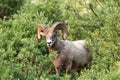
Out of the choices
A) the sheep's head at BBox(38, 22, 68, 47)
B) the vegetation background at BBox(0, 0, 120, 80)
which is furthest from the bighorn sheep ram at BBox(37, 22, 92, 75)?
the vegetation background at BBox(0, 0, 120, 80)

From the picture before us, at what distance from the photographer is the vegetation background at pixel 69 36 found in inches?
416

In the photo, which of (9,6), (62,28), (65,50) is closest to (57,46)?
(65,50)

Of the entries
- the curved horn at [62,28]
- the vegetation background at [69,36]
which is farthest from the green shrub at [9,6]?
the curved horn at [62,28]

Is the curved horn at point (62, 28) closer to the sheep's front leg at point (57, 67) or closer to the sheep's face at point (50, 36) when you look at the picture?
the sheep's face at point (50, 36)

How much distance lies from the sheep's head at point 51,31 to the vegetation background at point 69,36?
0.25 m

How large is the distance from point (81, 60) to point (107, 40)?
123 inches

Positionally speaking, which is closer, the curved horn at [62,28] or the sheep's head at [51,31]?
the sheep's head at [51,31]

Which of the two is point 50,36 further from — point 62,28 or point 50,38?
point 62,28

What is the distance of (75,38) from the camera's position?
1598 cm

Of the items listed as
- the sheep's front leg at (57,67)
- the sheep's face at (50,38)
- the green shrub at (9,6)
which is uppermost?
the sheep's face at (50,38)

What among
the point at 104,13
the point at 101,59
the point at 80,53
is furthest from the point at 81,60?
the point at 101,59

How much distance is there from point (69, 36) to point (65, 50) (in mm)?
1903

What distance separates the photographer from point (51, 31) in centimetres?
1415

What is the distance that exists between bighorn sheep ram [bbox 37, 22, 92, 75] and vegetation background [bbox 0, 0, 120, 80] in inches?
9.5
